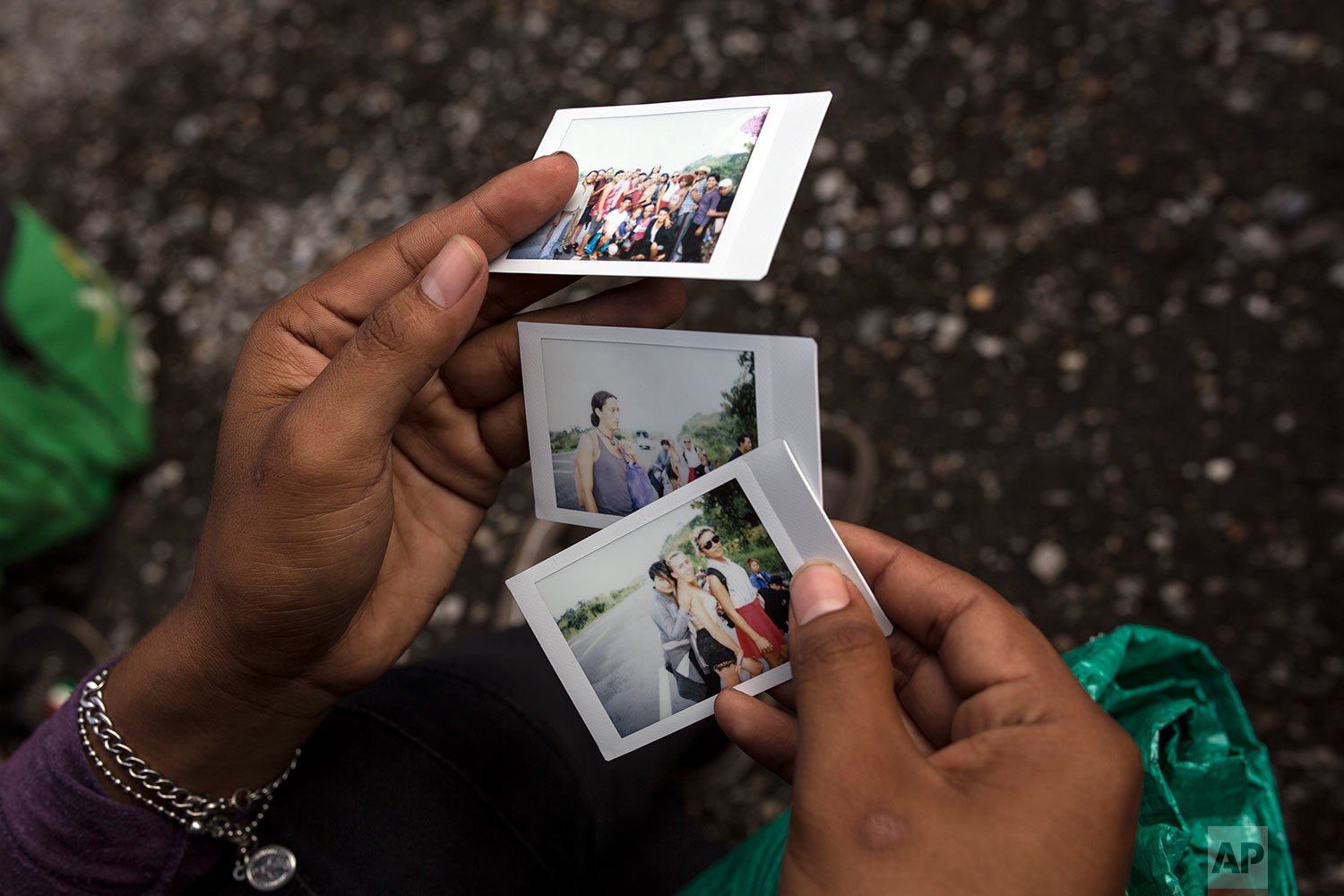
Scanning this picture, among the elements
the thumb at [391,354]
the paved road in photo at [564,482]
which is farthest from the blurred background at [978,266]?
the thumb at [391,354]

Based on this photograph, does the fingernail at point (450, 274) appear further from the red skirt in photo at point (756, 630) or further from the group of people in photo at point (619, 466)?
the red skirt in photo at point (756, 630)

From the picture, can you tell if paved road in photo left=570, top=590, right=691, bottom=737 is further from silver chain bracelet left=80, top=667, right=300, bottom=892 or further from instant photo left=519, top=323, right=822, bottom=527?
silver chain bracelet left=80, top=667, right=300, bottom=892

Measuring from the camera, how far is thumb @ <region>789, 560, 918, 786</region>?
2.23 ft

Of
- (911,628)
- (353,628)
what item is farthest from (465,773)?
(911,628)

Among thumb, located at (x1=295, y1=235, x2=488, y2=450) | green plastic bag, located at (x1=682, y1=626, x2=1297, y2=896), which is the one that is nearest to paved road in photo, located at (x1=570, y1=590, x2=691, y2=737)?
green plastic bag, located at (x1=682, y1=626, x2=1297, y2=896)

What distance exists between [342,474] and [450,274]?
24 centimetres

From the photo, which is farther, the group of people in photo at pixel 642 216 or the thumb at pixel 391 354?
the group of people in photo at pixel 642 216

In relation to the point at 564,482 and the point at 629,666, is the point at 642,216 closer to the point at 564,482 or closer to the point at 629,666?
the point at 564,482

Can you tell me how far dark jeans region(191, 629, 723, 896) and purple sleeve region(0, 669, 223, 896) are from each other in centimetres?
9

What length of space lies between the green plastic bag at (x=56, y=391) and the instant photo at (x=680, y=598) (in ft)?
4.85

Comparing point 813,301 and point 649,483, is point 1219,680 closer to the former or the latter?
point 649,483

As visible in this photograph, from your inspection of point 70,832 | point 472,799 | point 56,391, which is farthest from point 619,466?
point 56,391

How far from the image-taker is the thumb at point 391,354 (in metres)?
0.85

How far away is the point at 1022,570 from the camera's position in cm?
166
